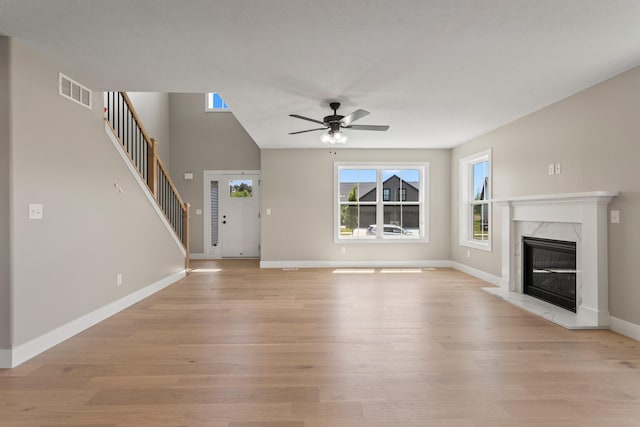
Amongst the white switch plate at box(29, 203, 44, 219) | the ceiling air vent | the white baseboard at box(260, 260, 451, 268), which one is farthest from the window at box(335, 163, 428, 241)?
the white switch plate at box(29, 203, 44, 219)

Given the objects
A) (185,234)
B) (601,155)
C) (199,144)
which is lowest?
(185,234)

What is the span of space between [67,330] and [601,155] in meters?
5.48

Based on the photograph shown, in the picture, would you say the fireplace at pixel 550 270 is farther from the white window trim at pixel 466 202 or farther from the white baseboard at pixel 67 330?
the white baseboard at pixel 67 330

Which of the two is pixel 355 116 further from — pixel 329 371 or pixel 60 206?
pixel 60 206

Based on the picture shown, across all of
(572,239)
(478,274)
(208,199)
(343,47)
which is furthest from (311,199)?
(343,47)

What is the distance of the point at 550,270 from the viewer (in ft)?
14.7

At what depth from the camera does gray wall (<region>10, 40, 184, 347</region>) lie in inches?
110

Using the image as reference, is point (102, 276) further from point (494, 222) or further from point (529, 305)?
point (494, 222)

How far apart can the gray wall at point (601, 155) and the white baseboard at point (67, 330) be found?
17.1 ft

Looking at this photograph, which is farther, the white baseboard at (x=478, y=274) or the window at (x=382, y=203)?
the window at (x=382, y=203)

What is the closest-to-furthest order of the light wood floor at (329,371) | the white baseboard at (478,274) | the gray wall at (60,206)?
1. the light wood floor at (329,371)
2. the gray wall at (60,206)
3. the white baseboard at (478,274)

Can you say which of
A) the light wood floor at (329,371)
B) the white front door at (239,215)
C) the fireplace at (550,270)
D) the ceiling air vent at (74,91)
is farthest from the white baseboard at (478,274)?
the ceiling air vent at (74,91)

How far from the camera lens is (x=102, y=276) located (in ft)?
12.7

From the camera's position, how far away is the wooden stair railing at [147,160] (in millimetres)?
4957
